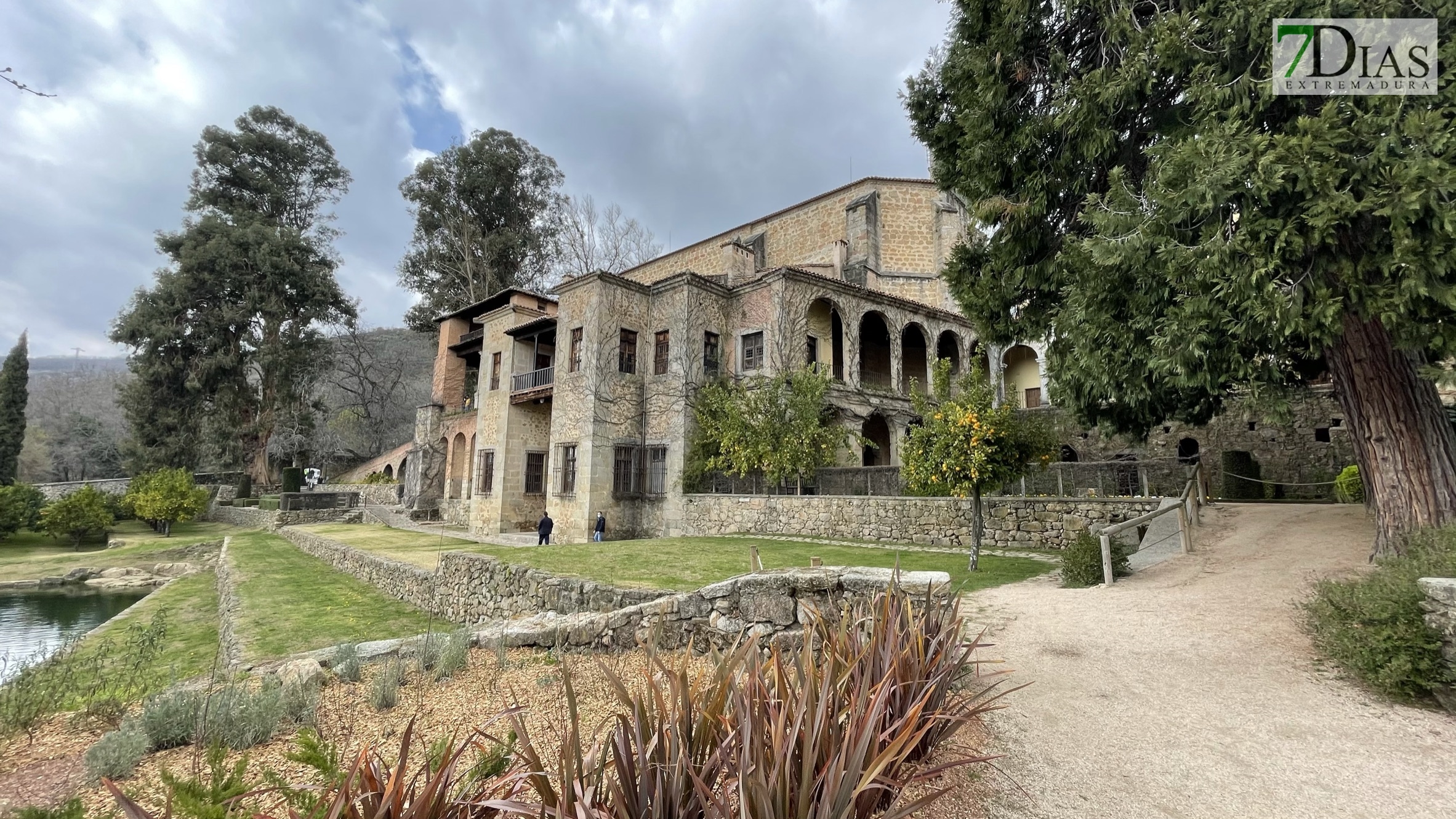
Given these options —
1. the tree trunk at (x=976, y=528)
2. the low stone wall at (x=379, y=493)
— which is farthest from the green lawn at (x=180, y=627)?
the low stone wall at (x=379, y=493)

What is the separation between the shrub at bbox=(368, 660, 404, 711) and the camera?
14.2 ft

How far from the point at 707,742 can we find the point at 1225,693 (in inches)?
163

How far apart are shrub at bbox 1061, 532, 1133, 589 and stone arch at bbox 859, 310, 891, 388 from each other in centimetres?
1684

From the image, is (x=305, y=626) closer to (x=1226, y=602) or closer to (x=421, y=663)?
(x=421, y=663)

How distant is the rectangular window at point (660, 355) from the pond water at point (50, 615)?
14.5 metres

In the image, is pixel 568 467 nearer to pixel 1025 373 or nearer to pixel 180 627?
pixel 180 627

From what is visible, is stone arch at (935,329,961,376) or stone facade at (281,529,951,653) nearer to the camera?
stone facade at (281,529,951,653)

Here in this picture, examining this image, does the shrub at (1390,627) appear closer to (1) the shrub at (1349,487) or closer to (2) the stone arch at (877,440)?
(1) the shrub at (1349,487)

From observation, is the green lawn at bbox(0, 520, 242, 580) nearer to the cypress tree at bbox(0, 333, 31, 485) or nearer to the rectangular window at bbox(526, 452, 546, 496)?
the cypress tree at bbox(0, 333, 31, 485)

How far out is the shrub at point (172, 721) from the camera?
11.4 ft

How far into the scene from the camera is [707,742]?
8.05 feet

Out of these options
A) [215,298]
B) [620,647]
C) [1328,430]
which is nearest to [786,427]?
[620,647]

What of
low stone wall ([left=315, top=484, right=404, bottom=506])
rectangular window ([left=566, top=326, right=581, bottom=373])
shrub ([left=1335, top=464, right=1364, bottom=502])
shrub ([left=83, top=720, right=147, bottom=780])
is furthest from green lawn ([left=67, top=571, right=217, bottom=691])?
shrub ([left=1335, top=464, right=1364, bottom=502])

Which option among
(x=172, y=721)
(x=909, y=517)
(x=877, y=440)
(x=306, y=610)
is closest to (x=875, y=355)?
(x=877, y=440)
